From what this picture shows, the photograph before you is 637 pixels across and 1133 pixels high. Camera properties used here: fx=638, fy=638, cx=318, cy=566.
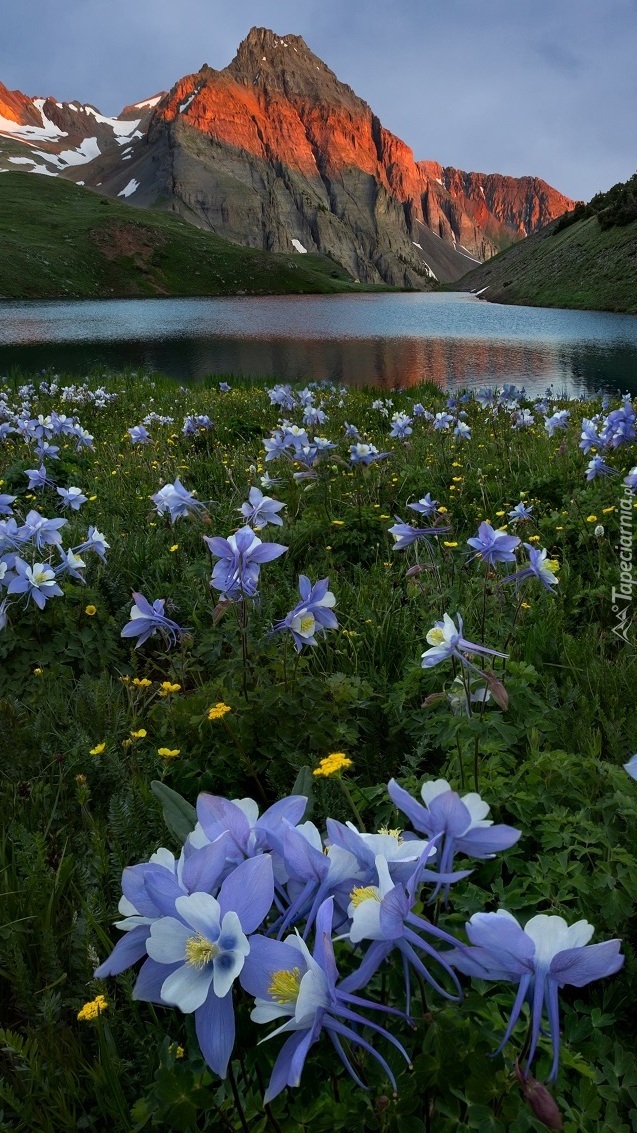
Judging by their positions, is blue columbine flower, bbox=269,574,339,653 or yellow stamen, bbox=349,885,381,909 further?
blue columbine flower, bbox=269,574,339,653

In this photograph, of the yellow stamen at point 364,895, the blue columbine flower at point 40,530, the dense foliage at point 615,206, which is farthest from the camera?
the dense foliage at point 615,206

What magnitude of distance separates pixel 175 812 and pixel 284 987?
0.67 m

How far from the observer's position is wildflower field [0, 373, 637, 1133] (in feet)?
2.73

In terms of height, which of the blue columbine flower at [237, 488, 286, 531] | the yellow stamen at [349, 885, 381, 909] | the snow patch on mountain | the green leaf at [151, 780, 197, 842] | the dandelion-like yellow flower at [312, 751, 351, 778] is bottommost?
the dandelion-like yellow flower at [312, 751, 351, 778]

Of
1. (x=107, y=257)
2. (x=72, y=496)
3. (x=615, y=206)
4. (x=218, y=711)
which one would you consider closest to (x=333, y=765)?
(x=218, y=711)

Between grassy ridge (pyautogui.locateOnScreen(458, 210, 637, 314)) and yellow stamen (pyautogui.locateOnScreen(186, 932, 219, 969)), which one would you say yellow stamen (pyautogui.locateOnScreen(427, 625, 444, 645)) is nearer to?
yellow stamen (pyautogui.locateOnScreen(186, 932, 219, 969))

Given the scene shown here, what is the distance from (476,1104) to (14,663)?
306 cm

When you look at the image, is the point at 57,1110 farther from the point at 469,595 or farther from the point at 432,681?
the point at 469,595

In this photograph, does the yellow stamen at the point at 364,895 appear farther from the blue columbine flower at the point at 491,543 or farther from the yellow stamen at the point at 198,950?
the blue columbine flower at the point at 491,543

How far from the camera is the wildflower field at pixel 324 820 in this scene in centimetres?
83

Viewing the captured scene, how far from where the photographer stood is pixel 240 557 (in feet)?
7.13

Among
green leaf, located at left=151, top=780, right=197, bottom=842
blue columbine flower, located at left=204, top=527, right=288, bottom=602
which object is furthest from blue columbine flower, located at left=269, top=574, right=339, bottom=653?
green leaf, located at left=151, top=780, right=197, bottom=842

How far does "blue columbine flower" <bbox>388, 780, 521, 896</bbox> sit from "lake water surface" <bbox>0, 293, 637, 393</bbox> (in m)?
15.1

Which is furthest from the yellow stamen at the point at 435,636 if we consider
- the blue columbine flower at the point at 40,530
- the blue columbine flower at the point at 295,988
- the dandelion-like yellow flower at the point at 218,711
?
the blue columbine flower at the point at 40,530
